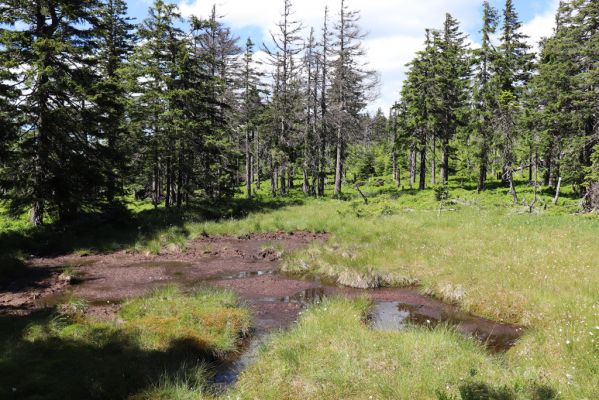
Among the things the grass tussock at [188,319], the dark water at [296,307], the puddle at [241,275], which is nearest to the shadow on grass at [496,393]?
the dark water at [296,307]

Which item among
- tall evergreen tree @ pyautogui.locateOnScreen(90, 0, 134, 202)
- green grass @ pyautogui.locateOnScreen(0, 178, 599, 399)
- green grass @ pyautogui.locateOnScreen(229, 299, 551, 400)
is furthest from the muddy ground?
tall evergreen tree @ pyautogui.locateOnScreen(90, 0, 134, 202)

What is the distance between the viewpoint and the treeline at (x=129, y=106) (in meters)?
19.9

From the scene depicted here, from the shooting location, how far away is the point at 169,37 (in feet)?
92.6

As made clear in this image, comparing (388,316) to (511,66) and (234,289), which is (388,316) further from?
(511,66)

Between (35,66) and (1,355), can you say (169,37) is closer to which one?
(35,66)

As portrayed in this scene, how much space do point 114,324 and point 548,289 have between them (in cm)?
1133

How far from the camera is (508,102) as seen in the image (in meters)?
34.6

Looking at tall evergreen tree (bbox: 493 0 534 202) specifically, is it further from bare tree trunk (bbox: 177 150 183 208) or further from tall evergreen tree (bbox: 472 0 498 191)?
bare tree trunk (bbox: 177 150 183 208)

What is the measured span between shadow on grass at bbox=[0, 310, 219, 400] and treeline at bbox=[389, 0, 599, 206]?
29.1 meters

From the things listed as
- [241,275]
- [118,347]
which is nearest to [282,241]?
[241,275]

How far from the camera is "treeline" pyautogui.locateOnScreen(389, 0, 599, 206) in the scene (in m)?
30.5

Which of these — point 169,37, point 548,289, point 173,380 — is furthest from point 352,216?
point 173,380

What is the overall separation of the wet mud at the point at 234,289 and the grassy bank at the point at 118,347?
2.00 ft

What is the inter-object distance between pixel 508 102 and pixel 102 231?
3300 cm
